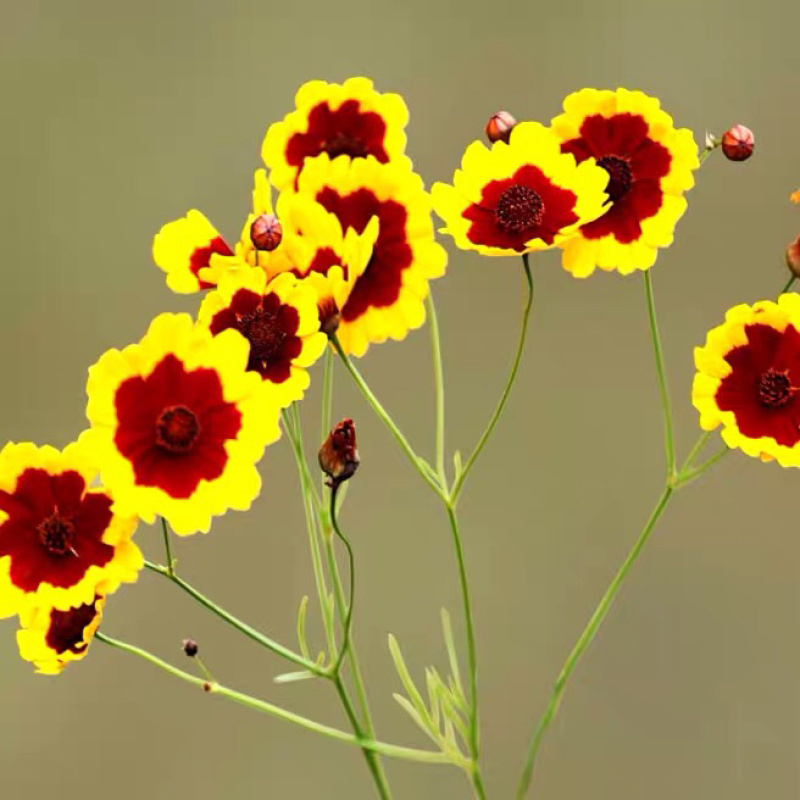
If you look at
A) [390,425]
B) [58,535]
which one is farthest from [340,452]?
Answer: [58,535]

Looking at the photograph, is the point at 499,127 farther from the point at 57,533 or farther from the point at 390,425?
the point at 57,533

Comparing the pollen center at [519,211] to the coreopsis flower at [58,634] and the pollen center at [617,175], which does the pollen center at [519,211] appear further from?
the coreopsis flower at [58,634]

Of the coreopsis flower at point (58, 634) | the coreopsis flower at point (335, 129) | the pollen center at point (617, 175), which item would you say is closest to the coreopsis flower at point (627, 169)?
the pollen center at point (617, 175)

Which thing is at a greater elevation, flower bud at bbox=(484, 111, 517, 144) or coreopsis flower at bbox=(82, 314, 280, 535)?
flower bud at bbox=(484, 111, 517, 144)

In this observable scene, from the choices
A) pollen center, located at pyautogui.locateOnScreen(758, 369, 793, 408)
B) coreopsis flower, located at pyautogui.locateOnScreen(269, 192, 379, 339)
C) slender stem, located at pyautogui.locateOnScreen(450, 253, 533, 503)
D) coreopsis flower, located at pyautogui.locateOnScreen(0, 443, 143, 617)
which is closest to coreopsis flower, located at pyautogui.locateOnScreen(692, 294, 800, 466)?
pollen center, located at pyautogui.locateOnScreen(758, 369, 793, 408)

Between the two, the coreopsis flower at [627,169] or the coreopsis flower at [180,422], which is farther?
the coreopsis flower at [627,169]

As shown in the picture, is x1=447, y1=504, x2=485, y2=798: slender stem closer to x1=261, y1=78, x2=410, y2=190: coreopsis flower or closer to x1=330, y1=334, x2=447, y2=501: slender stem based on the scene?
x1=330, y1=334, x2=447, y2=501: slender stem
